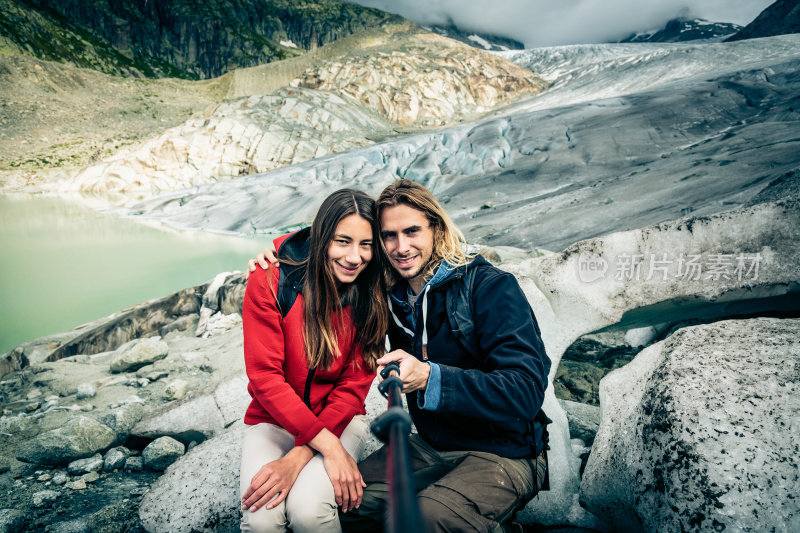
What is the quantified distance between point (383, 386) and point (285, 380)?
2.67 ft

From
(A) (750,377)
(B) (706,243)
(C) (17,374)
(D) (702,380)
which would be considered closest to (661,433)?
(D) (702,380)

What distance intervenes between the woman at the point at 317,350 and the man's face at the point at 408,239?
11cm

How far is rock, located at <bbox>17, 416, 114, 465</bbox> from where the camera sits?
2629mm

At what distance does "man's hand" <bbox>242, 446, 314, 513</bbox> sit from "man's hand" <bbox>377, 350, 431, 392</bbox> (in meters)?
0.62

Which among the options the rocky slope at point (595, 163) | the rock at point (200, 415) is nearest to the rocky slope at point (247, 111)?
the rocky slope at point (595, 163)

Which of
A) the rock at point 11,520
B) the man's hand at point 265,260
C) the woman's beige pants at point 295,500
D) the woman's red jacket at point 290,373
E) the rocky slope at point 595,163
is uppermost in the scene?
the rocky slope at point 595,163

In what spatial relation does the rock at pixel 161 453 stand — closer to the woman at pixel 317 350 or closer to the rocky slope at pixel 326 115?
the woman at pixel 317 350

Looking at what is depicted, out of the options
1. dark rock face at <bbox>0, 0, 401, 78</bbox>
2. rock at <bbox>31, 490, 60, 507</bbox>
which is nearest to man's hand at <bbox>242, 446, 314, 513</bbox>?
rock at <bbox>31, 490, 60, 507</bbox>

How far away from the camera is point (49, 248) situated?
41.9 feet

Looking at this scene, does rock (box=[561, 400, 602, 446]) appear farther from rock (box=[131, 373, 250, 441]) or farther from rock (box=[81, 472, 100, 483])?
rock (box=[81, 472, 100, 483])

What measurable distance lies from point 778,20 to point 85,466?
57.2m

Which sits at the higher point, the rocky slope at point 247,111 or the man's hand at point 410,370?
the rocky slope at point 247,111

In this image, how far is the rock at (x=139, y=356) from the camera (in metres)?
4.43

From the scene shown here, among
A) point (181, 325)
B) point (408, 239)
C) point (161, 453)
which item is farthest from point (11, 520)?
point (181, 325)
